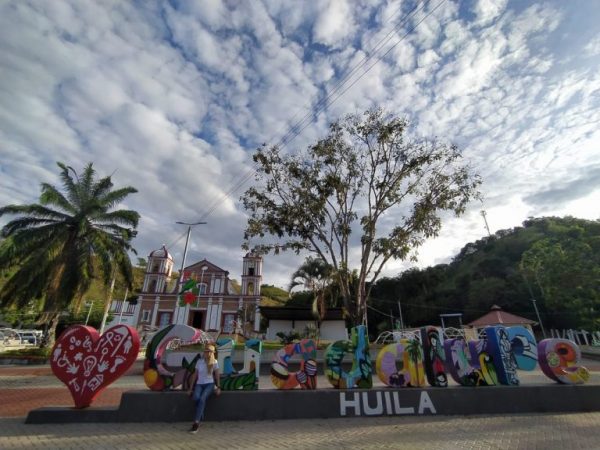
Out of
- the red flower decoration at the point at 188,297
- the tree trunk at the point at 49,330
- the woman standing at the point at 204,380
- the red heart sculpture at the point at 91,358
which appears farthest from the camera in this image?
the red flower decoration at the point at 188,297

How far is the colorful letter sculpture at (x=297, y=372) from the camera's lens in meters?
7.01

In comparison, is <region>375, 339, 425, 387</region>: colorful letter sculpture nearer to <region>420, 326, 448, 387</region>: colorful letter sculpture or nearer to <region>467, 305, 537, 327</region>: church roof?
<region>420, 326, 448, 387</region>: colorful letter sculpture

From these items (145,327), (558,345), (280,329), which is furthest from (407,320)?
(558,345)

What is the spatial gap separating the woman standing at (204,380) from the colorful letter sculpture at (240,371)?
0.63 metres

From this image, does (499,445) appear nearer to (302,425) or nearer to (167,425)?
(302,425)

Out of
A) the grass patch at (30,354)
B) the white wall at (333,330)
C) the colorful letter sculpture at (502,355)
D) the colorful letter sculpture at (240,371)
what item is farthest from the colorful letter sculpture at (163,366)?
the white wall at (333,330)

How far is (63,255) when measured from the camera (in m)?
18.2

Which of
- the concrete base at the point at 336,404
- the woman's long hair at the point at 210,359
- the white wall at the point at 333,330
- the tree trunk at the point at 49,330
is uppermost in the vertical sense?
the white wall at the point at 333,330

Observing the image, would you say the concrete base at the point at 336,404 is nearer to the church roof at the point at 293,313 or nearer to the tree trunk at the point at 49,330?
the tree trunk at the point at 49,330

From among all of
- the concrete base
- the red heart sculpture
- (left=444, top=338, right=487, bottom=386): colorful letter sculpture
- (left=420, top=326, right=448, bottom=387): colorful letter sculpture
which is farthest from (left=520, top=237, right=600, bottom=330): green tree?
the red heart sculpture

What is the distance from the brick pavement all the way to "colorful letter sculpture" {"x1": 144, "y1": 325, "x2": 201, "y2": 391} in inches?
31.2

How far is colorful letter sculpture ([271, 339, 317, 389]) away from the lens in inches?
276

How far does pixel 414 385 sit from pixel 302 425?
276cm

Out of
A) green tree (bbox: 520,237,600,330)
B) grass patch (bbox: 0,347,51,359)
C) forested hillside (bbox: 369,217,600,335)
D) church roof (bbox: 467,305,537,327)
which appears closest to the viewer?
grass patch (bbox: 0,347,51,359)
